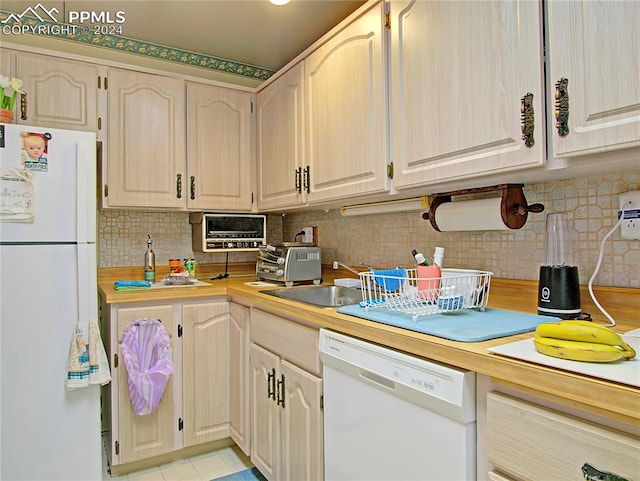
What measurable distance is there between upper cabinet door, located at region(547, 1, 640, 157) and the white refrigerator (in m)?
1.73

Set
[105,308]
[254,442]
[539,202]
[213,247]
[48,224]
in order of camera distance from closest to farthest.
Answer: [539,202]
[48,224]
[254,442]
[105,308]
[213,247]

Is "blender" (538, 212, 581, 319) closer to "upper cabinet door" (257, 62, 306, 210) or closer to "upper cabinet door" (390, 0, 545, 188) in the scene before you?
"upper cabinet door" (390, 0, 545, 188)

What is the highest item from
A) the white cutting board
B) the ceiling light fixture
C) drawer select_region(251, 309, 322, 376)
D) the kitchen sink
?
the ceiling light fixture

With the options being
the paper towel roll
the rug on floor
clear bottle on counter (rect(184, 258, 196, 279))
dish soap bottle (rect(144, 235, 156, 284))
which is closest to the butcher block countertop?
the paper towel roll

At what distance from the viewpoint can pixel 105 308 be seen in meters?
2.11

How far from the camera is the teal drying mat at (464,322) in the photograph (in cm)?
100

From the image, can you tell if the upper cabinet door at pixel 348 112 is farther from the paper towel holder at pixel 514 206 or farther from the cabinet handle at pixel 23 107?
the cabinet handle at pixel 23 107

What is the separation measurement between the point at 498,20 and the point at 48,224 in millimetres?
1764

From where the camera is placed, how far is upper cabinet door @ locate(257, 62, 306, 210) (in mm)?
2143

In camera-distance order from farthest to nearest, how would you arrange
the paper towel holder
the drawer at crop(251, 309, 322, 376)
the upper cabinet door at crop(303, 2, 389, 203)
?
the upper cabinet door at crop(303, 2, 389, 203), the drawer at crop(251, 309, 322, 376), the paper towel holder

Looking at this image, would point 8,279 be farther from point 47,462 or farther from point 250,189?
point 250,189

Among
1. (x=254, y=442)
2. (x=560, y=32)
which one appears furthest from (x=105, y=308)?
(x=560, y=32)

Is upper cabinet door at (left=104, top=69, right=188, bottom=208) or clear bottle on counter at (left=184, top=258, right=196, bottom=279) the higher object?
upper cabinet door at (left=104, top=69, right=188, bottom=208)

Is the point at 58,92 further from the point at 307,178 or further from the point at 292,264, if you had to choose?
the point at 292,264
